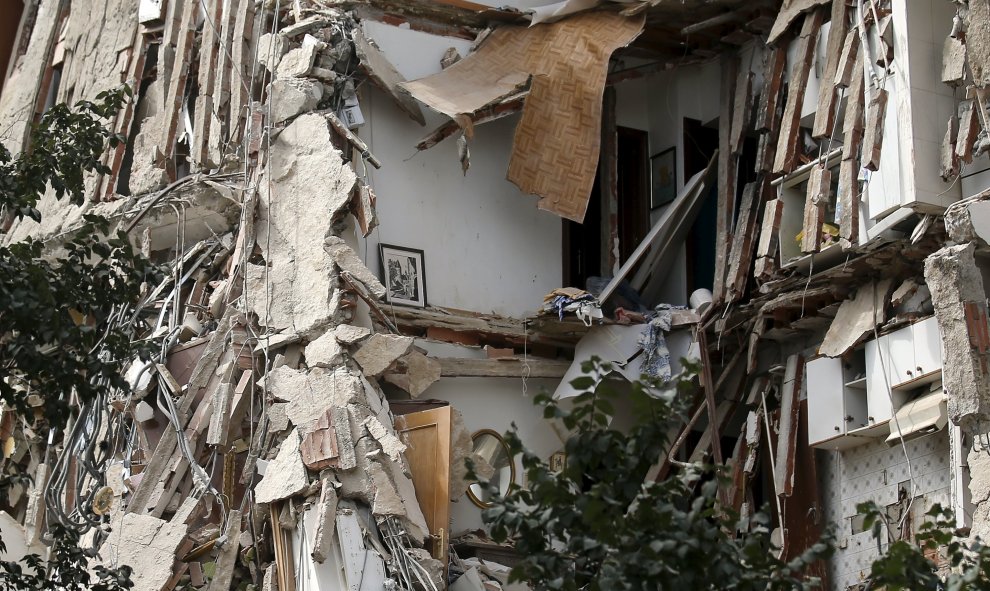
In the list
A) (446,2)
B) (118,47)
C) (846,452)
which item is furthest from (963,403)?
(118,47)

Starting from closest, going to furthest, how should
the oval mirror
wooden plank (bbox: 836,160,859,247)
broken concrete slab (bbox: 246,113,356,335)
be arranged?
wooden plank (bbox: 836,160,859,247) → broken concrete slab (bbox: 246,113,356,335) → the oval mirror

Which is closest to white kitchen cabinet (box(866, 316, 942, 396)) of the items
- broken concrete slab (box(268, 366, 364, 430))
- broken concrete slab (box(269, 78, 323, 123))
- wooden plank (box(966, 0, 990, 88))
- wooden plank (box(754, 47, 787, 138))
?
wooden plank (box(966, 0, 990, 88))

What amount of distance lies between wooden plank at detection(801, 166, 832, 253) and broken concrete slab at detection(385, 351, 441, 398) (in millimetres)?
3356

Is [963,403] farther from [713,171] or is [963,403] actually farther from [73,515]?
[73,515]

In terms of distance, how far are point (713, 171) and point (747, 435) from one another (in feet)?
9.67

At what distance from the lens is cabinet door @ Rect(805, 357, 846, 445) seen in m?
14.5

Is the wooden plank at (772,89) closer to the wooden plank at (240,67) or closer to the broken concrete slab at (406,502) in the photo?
the wooden plank at (240,67)

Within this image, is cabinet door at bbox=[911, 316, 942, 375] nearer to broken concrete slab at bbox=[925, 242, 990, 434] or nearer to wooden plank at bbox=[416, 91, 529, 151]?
broken concrete slab at bbox=[925, 242, 990, 434]

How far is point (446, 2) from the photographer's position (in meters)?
16.1

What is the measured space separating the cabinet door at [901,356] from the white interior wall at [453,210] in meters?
3.65

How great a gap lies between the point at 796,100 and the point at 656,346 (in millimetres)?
2575

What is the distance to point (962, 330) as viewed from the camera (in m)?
12.7

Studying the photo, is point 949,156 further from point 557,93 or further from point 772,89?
point 557,93

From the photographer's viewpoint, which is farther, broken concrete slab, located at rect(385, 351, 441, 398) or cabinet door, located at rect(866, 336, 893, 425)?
broken concrete slab, located at rect(385, 351, 441, 398)
